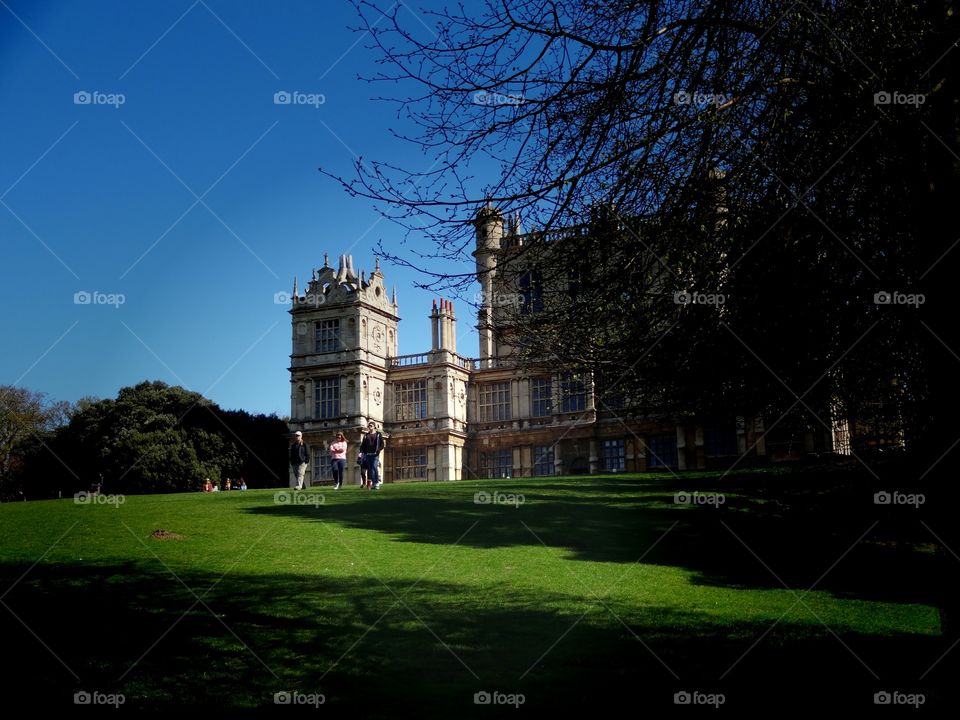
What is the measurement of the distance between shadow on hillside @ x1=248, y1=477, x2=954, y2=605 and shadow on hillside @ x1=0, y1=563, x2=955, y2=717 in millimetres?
3163

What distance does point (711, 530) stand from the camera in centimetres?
1769

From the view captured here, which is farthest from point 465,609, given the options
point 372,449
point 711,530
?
point 372,449

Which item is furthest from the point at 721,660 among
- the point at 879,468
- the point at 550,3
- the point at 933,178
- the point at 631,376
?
the point at 879,468

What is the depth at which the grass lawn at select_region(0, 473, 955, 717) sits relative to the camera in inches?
350

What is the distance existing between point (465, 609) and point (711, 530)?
26.1ft

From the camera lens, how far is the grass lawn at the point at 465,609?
8.89 metres

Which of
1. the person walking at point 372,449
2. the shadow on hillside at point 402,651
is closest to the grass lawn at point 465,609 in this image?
the shadow on hillside at point 402,651

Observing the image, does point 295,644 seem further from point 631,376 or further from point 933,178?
point 933,178

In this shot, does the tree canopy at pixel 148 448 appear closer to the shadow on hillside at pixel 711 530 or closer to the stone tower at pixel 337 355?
the stone tower at pixel 337 355

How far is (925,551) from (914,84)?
1093 cm

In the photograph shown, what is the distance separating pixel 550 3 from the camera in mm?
8305

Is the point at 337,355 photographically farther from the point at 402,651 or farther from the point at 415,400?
the point at 402,651

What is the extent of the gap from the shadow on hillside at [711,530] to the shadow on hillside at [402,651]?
3163 millimetres

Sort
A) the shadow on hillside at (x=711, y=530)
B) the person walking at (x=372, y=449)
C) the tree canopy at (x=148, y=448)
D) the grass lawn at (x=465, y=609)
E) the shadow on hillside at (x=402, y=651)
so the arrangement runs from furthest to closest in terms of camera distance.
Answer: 1. the tree canopy at (x=148, y=448)
2. the person walking at (x=372, y=449)
3. the shadow on hillside at (x=711, y=530)
4. the grass lawn at (x=465, y=609)
5. the shadow on hillside at (x=402, y=651)
